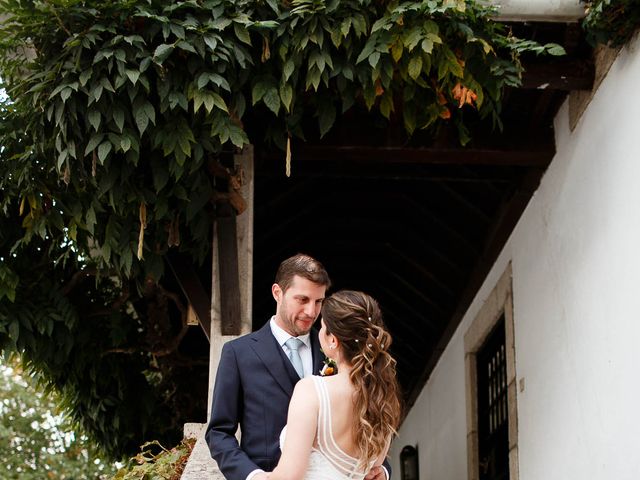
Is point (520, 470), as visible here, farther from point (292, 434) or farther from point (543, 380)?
point (292, 434)

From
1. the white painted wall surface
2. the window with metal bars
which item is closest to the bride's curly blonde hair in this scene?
the white painted wall surface

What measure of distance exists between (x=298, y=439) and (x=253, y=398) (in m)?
0.80

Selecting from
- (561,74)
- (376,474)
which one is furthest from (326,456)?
(561,74)

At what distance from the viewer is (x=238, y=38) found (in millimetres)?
6105

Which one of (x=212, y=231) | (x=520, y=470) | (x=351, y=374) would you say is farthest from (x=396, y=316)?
(x=351, y=374)

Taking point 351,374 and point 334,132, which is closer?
point 351,374

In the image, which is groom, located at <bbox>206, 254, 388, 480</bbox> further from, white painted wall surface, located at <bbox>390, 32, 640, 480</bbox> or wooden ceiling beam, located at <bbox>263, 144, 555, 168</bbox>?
wooden ceiling beam, located at <bbox>263, 144, 555, 168</bbox>

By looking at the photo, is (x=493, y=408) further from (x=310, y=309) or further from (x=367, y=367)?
(x=367, y=367)

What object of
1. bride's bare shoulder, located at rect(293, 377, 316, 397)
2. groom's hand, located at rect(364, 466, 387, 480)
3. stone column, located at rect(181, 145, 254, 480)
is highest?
stone column, located at rect(181, 145, 254, 480)

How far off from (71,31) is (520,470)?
418 cm

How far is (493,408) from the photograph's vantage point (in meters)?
9.75

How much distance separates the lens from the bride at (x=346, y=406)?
3.96 meters

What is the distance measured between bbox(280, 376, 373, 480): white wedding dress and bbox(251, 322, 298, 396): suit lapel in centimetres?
73

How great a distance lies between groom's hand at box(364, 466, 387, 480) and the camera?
428 centimetres
